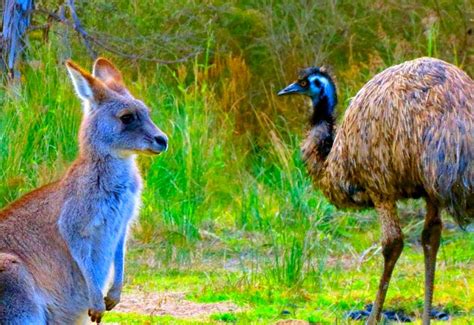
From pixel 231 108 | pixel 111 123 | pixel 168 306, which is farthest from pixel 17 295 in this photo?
pixel 231 108

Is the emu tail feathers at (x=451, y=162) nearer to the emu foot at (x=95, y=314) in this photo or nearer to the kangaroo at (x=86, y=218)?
the kangaroo at (x=86, y=218)

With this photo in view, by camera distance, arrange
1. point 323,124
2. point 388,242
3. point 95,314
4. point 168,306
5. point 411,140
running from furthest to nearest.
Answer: point 323,124, point 168,306, point 388,242, point 411,140, point 95,314

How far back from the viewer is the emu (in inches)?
271

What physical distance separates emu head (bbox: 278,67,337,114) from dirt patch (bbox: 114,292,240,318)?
5.85 ft

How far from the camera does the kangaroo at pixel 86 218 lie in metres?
6.01

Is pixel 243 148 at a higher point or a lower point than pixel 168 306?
higher

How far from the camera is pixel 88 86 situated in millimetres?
6340

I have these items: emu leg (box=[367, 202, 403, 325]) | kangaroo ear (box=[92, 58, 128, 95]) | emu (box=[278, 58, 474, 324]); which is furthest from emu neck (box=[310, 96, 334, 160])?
kangaroo ear (box=[92, 58, 128, 95])

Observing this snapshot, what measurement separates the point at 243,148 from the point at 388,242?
18.2ft

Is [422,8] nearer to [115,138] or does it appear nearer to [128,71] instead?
[128,71]

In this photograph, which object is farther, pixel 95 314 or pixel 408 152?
pixel 408 152

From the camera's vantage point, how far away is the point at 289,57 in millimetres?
13633

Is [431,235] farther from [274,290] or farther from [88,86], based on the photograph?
[88,86]

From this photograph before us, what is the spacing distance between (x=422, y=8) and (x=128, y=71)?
3.46 metres
